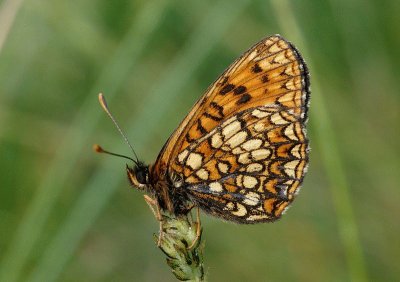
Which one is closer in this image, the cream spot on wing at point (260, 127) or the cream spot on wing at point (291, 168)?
the cream spot on wing at point (291, 168)

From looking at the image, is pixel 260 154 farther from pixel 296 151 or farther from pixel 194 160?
pixel 194 160

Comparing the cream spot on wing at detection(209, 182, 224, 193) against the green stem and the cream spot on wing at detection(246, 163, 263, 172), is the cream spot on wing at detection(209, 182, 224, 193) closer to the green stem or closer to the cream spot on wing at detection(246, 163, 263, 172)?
the cream spot on wing at detection(246, 163, 263, 172)

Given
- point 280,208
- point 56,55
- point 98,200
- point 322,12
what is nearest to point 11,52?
point 56,55

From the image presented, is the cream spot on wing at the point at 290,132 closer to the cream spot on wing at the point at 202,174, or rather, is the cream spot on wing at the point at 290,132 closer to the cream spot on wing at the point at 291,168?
the cream spot on wing at the point at 291,168

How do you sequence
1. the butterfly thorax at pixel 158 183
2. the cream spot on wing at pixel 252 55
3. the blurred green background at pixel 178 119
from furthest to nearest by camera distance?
the blurred green background at pixel 178 119, the cream spot on wing at pixel 252 55, the butterfly thorax at pixel 158 183

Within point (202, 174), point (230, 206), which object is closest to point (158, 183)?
point (202, 174)

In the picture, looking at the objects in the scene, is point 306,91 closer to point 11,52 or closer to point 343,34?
point 343,34

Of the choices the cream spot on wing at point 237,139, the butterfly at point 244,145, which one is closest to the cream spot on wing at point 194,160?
the butterfly at point 244,145
